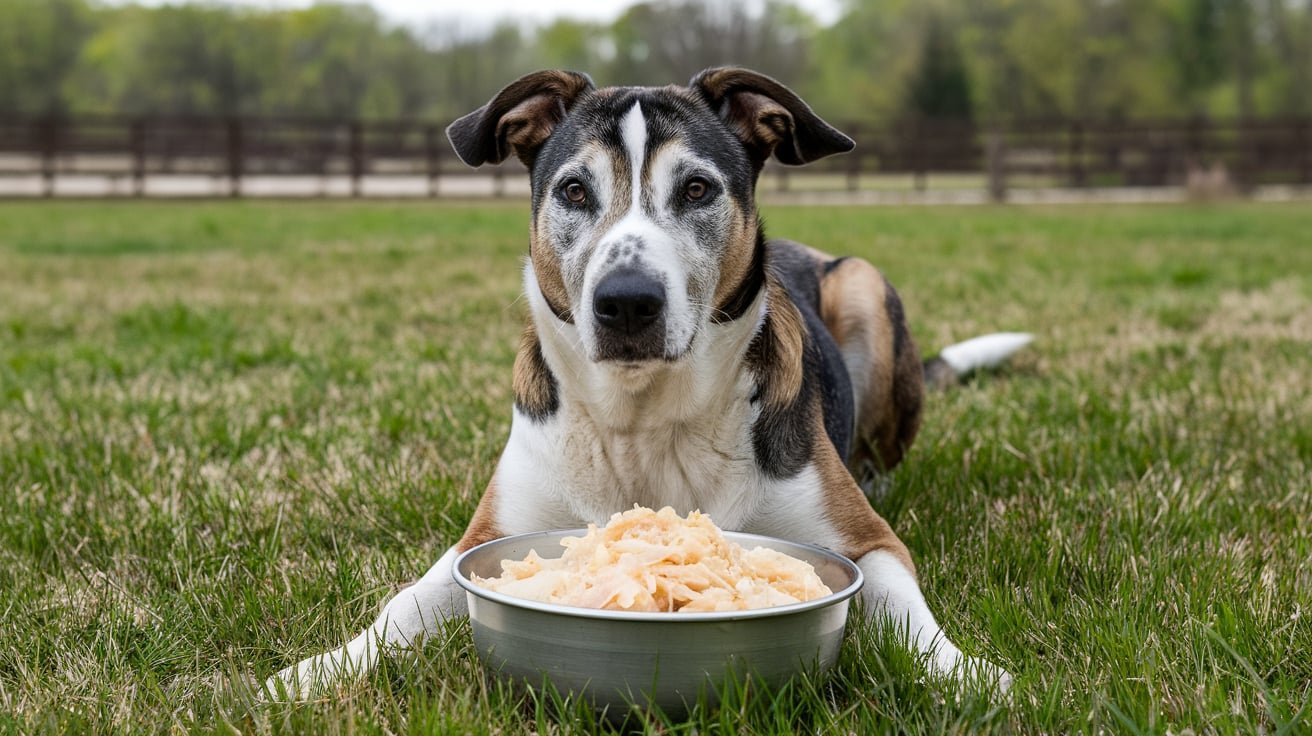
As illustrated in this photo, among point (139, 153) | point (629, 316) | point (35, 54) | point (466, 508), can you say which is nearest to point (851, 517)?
point (629, 316)

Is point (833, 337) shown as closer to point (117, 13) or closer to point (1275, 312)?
point (1275, 312)

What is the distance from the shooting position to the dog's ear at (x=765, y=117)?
11.3 ft

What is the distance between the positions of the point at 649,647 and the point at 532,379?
1.29m

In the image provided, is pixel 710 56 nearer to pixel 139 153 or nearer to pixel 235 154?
pixel 235 154

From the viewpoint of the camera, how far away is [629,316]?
2846 millimetres

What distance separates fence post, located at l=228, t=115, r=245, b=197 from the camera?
1347 inches

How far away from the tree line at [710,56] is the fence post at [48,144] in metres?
32.3

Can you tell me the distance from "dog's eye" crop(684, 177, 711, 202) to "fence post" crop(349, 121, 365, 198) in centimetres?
3246

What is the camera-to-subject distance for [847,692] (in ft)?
8.25

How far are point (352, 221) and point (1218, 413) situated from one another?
57.1 feet

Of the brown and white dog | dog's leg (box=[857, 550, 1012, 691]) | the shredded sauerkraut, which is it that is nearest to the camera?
the shredded sauerkraut

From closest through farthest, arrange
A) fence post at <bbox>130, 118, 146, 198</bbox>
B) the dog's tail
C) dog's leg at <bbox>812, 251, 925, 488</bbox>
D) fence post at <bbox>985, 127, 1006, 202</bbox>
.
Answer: dog's leg at <bbox>812, 251, 925, 488</bbox> < the dog's tail < fence post at <bbox>985, 127, 1006, 202</bbox> < fence post at <bbox>130, 118, 146, 198</bbox>

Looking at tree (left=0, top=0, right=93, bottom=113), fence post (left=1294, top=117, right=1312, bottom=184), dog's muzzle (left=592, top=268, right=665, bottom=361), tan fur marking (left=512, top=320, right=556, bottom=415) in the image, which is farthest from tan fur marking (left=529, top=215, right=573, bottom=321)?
tree (left=0, top=0, right=93, bottom=113)

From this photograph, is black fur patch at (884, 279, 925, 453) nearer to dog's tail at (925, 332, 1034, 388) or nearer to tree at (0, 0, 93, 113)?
dog's tail at (925, 332, 1034, 388)
